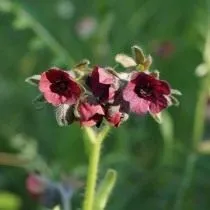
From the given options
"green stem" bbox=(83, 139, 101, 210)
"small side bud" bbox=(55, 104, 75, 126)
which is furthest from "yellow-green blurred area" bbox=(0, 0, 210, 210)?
"small side bud" bbox=(55, 104, 75, 126)

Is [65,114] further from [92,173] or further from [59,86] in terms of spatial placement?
[92,173]

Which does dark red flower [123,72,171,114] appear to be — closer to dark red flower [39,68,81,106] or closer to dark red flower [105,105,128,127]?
dark red flower [105,105,128,127]

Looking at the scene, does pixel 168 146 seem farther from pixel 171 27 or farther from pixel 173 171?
pixel 171 27

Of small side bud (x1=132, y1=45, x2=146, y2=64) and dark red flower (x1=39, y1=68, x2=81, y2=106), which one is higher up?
small side bud (x1=132, y1=45, x2=146, y2=64)

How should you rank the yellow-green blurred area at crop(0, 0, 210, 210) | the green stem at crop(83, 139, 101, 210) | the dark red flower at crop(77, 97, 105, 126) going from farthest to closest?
1. the yellow-green blurred area at crop(0, 0, 210, 210)
2. the green stem at crop(83, 139, 101, 210)
3. the dark red flower at crop(77, 97, 105, 126)

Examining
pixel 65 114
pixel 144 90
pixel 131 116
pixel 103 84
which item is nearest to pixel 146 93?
pixel 144 90

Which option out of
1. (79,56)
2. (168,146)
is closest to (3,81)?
(79,56)
